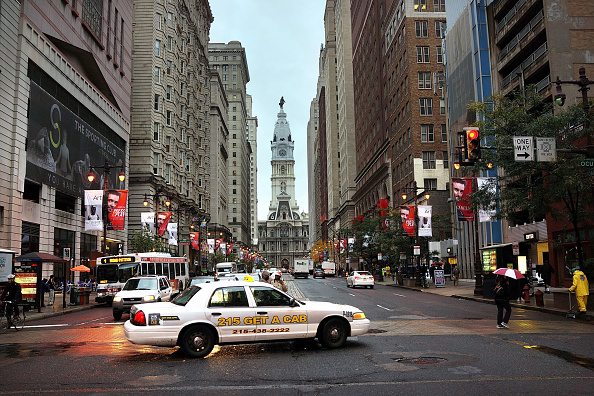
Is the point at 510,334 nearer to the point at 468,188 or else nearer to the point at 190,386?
the point at 190,386

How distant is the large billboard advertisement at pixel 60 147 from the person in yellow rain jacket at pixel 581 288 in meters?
31.3

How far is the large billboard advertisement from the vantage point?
113ft

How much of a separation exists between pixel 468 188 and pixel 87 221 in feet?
76.6

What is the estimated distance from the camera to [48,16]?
36.7 meters

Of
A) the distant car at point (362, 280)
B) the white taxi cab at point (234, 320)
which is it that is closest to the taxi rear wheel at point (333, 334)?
the white taxi cab at point (234, 320)

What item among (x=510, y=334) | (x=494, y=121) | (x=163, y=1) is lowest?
(x=510, y=334)

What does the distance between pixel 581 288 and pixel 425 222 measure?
23.0m

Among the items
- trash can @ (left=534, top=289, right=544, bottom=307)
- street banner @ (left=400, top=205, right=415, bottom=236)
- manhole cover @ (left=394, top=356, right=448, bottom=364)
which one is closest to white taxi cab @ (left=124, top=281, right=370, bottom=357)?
manhole cover @ (left=394, top=356, right=448, bottom=364)

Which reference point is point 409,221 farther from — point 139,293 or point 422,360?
point 422,360

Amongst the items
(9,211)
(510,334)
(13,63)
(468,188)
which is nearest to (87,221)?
(9,211)

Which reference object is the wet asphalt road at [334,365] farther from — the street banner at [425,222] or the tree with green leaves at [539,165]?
the street banner at [425,222]

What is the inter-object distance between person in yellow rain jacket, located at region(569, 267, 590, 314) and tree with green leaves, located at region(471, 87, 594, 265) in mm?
2521

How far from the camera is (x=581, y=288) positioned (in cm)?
1755

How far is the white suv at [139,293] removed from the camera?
2072 cm
